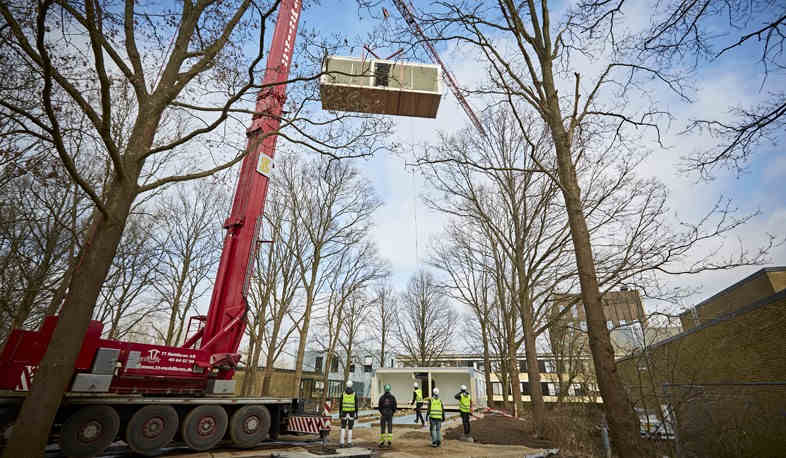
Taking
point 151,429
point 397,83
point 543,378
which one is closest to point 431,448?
point 151,429

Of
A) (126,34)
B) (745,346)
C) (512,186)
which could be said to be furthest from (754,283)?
(126,34)

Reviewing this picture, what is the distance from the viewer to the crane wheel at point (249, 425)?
802 cm

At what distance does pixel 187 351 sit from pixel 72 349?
3836mm

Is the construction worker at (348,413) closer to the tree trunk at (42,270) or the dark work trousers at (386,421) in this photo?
the dark work trousers at (386,421)

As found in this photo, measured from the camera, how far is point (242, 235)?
359 inches

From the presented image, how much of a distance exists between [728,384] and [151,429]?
11.1 metres

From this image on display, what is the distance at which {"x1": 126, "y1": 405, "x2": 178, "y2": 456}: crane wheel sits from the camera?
6.69 metres

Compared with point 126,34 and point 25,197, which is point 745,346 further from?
point 25,197

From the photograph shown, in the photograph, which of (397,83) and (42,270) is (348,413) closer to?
(397,83)

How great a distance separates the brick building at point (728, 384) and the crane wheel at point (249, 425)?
7.75 meters

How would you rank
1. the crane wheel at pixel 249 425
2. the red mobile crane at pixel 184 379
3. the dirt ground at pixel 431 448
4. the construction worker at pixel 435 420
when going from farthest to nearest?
the construction worker at pixel 435 420 < the dirt ground at pixel 431 448 < the crane wheel at pixel 249 425 < the red mobile crane at pixel 184 379

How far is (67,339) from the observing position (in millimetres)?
4023

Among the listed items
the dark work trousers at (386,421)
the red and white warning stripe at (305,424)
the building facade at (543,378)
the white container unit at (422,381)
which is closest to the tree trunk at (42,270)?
the red and white warning stripe at (305,424)

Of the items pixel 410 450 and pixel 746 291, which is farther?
pixel 746 291
